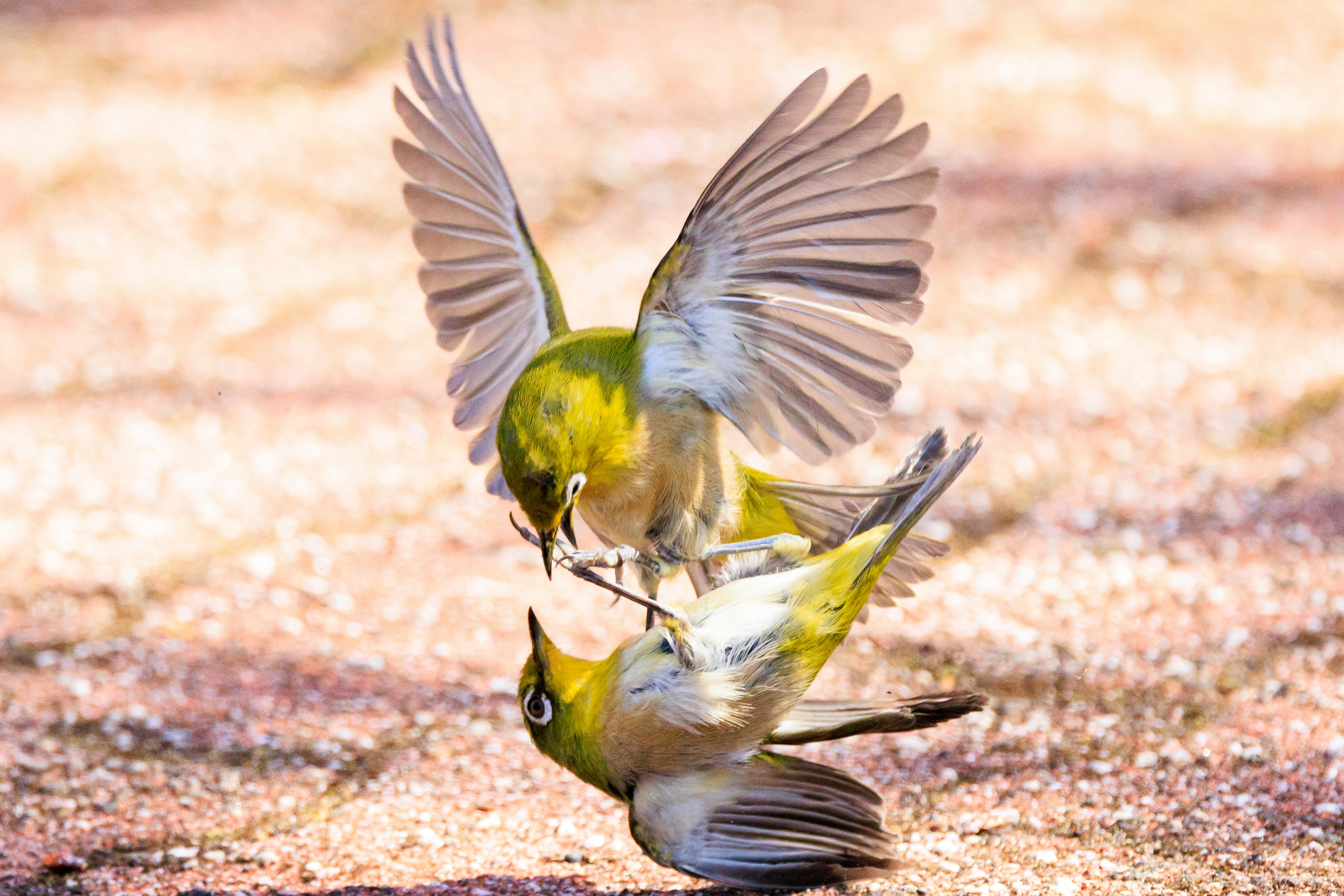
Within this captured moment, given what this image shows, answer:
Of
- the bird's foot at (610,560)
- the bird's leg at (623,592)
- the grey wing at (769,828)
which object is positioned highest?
the bird's foot at (610,560)

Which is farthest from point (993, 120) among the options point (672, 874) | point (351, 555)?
point (672, 874)

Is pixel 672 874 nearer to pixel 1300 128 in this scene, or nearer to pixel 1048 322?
pixel 1048 322

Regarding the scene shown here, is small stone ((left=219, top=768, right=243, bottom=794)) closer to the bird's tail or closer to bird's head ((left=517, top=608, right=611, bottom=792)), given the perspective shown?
bird's head ((left=517, top=608, right=611, bottom=792))

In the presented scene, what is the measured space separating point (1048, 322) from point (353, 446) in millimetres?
2935

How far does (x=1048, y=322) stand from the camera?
20.1 ft

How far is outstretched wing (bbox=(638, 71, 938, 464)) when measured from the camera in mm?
2678

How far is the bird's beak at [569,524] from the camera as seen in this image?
8.56 feet

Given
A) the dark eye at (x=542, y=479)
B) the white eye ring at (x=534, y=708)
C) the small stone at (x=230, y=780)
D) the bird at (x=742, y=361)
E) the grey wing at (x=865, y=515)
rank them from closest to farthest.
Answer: the dark eye at (x=542, y=479) < the bird at (x=742, y=361) < the white eye ring at (x=534, y=708) < the grey wing at (x=865, y=515) < the small stone at (x=230, y=780)

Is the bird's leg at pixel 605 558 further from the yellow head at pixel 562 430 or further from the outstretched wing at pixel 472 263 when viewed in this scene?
the outstretched wing at pixel 472 263

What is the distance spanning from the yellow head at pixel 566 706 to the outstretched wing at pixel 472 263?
→ 535mm

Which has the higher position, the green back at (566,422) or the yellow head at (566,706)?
the green back at (566,422)

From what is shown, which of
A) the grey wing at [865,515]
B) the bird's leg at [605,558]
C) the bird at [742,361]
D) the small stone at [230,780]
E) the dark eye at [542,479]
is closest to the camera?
the dark eye at [542,479]

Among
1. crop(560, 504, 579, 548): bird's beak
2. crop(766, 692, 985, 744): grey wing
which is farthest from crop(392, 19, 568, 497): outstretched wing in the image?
crop(766, 692, 985, 744): grey wing

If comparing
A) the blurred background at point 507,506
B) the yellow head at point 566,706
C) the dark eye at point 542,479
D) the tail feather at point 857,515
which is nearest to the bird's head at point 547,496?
the dark eye at point 542,479
